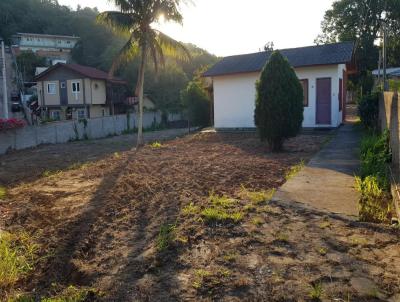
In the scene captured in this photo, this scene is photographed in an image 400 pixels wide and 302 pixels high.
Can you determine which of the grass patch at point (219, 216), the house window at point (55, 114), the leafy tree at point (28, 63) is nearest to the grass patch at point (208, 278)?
the grass patch at point (219, 216)

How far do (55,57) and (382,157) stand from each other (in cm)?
6852

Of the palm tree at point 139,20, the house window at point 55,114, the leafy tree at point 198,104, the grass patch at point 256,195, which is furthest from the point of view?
the house window at point 55,114

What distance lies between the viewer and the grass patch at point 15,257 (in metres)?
4.49

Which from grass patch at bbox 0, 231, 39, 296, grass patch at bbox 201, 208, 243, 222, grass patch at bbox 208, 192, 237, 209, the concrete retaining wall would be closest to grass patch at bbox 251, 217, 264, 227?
grass patch at bbox 201, 208, 243, 222

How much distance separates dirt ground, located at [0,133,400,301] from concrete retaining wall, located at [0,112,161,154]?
41.2 ft

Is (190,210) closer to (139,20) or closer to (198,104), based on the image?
(139,20)

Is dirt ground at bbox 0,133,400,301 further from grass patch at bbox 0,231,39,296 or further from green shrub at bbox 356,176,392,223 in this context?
green shrub at bbox 356,176,392,223

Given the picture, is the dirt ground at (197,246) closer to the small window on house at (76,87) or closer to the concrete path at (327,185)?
the concrete path at (327,185)

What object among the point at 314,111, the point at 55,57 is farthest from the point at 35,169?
the point at 55,57

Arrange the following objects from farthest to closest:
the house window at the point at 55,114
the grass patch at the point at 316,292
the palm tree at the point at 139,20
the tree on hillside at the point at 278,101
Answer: the house window at the point at 55,114 → the palm tree at the point at 139,20 → the tree on hillside at the point at 278,101 → the grass patch at the point at 316,292

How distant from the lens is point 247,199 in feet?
21.4

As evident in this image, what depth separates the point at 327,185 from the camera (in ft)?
23.4

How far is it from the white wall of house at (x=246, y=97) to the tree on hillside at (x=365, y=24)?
71.0ft

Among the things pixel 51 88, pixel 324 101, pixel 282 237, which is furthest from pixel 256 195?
pixel 51 88
